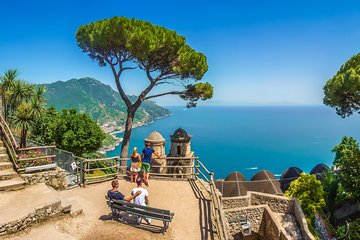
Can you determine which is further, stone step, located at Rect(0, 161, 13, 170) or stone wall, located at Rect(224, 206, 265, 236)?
stone wall, located at Rect(224, 206, 265, 236)

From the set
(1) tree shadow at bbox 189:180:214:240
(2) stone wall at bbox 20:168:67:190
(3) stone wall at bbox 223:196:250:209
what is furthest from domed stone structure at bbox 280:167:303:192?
(2) stone wall at bbox 20:168:67:190

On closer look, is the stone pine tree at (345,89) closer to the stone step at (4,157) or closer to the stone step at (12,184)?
the stone step at (12,184)

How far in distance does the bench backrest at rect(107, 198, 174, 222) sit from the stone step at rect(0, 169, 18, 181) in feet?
13.6

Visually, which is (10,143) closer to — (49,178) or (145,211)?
(49,178)

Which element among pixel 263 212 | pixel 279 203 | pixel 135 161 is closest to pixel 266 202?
pixel 279 203

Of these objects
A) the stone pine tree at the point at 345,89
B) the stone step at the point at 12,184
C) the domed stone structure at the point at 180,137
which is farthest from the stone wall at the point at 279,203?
the stone step at the point at 12,184

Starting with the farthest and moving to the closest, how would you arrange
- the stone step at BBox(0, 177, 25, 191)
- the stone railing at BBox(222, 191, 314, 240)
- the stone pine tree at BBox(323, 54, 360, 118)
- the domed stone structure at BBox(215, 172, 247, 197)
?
the domed stone structure at BBox(215, 172, 247, 197) → the stone pine tree at BBox(323, 54, 360, 118) → the stone railing at BBox(222, 191, 314, 240) → the stone step at BBox(0, 177, 25, 191)

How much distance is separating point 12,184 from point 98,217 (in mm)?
3159

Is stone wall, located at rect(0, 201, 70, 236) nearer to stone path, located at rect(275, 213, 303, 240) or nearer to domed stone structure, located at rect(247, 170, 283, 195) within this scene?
stone path, located at rect(275, 213, 303, 240)

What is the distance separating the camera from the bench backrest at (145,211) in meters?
6.62

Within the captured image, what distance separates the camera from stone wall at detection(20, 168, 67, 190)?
28.5 ft

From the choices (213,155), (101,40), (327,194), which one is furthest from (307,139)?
(101,40)

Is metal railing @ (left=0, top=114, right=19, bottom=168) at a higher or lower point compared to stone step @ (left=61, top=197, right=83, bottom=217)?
higher

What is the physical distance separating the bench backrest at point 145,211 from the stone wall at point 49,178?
371 cm
